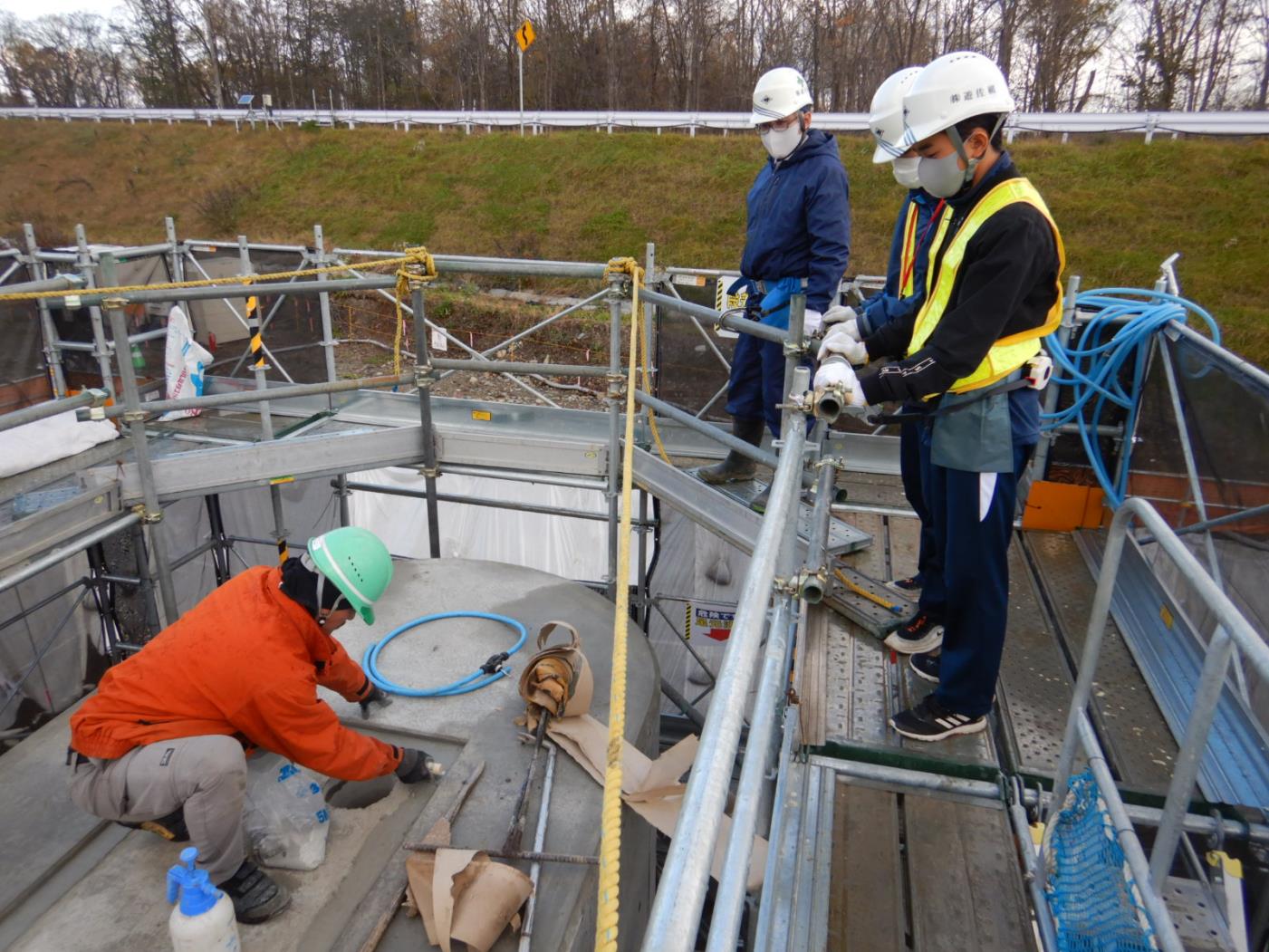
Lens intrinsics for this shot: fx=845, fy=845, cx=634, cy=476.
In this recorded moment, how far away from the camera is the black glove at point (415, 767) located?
319 cm

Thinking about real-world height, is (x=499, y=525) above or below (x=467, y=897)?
below

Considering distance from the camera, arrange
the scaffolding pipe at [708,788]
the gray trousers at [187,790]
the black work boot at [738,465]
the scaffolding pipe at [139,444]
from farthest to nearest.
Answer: the black work boot at [738,465]
the scaffolding pipe at [139,444]
the gray trousers at [187,790]
the scaffolding pipe at [708,788]

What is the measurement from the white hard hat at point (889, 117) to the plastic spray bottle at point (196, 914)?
9.99 feet

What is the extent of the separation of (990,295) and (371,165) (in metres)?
26.5

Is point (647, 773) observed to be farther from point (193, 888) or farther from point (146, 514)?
point (146, 514)

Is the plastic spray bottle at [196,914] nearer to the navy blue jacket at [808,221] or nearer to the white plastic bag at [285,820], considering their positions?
the white plastic bag at [285,820]

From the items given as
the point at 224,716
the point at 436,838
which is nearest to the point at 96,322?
the point at 224,716

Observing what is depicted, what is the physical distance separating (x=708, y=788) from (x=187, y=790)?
2.27 metres

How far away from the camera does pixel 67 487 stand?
4121 mm

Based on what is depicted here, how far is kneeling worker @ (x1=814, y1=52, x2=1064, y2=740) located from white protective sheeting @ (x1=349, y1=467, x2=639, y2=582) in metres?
6.57

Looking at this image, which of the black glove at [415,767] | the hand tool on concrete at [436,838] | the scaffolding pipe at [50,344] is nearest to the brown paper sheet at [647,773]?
the hand tool on concrete at [436,838]

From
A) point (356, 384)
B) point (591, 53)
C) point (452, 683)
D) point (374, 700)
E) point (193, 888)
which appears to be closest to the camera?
point (193, 888)

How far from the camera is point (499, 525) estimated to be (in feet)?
32.1

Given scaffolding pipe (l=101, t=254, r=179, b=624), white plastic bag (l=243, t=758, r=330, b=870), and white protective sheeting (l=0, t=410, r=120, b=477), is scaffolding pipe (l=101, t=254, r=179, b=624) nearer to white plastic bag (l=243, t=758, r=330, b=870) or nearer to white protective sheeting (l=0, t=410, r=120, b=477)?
white protective sheeting (l=0, t=410, r=120, b=477)
